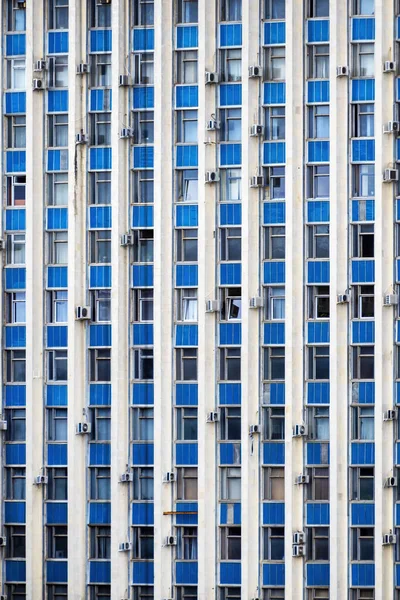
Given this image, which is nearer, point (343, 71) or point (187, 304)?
point (343, 71)

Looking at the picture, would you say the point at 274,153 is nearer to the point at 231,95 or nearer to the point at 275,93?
the point at 275,93

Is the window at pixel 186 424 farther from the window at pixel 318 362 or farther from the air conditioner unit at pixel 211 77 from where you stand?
the air conditioner unit at pixel 211 77

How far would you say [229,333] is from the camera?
193 ft

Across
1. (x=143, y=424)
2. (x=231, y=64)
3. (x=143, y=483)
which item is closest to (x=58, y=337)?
(x=143, y=424)

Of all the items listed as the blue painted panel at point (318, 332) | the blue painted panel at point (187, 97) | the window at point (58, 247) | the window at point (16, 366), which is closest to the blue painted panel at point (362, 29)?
the blue painted panel at point (187, 97)

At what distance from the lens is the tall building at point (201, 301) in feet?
191

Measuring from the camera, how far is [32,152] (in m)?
59.5

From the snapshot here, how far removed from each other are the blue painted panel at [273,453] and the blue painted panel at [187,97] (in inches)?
512

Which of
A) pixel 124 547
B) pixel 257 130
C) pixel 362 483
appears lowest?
pixel 124 547

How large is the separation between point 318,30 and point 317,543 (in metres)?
19.0

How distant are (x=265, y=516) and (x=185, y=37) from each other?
18162 mm

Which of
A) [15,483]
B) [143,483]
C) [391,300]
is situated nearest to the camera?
[391,300]

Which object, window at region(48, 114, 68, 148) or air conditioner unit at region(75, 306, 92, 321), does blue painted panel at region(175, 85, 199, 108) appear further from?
air conditioner unit at region(75, 306, 92, 321)

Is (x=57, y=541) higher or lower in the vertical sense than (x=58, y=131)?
lower
